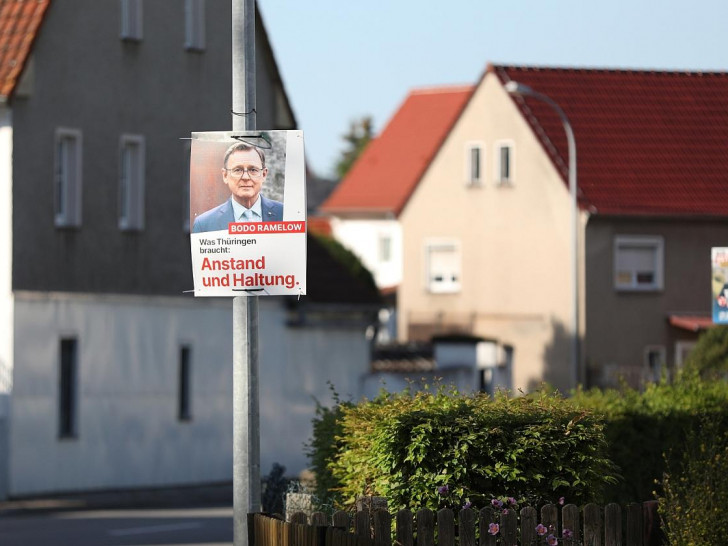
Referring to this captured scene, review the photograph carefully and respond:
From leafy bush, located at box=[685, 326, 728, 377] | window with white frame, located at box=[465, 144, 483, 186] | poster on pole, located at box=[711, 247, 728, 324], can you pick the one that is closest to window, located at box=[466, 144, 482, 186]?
window with white frame, located at box=[465, 144, 483, 186]

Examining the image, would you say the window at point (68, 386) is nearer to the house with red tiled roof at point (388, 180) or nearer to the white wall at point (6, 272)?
the white wall at point (6, 272)

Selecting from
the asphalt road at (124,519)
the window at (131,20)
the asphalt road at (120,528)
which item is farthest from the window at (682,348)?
the asphalt road at (120,528)

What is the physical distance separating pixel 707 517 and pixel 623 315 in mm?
35148

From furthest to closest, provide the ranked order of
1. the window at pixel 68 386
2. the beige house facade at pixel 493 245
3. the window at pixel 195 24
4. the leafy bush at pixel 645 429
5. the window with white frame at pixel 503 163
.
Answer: the window with white frame at pixel 503 163 → the beige house facade at pixel 493 245 → the window at pixel 195 24 → the window at pixel 68 386 → the leafy bush at pixel 645 429

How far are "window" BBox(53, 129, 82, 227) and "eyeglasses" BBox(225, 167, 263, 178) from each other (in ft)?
62.5

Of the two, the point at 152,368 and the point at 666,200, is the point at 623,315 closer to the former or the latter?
the point at 666,200

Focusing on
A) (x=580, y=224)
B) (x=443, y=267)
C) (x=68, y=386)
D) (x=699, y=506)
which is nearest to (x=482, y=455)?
(x=699, y=506)

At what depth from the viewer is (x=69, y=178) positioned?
97.9ft

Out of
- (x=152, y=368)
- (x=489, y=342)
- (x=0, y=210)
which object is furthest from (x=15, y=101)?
(x=489, y=342)

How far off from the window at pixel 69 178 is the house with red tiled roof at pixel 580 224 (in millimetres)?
17291

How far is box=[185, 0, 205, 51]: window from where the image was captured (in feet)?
106

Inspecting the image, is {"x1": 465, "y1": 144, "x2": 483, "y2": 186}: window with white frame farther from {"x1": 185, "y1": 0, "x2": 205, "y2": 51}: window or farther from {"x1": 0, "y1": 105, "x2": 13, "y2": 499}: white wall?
{"x1": 0, "y1": 105, "x2": 13, "y2": 499}: white wall

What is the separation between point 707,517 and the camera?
39.5 ft

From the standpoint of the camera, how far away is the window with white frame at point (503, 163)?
162ft
